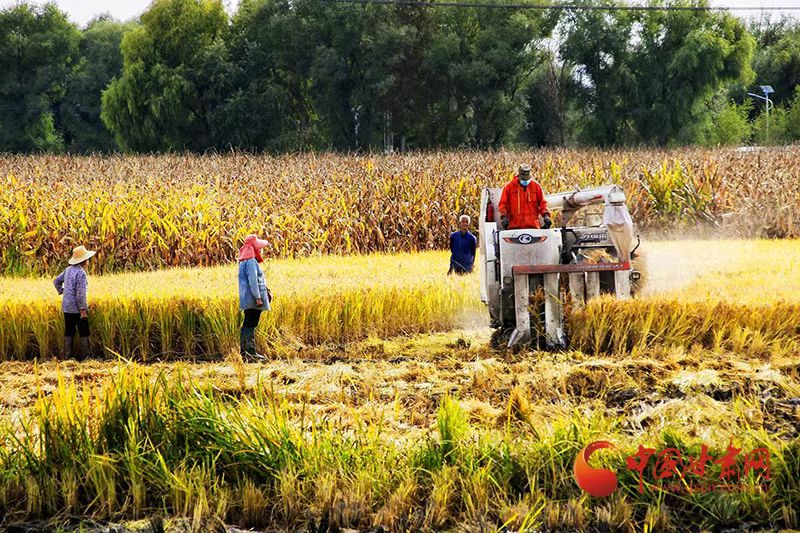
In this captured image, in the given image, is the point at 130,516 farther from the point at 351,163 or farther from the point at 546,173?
the point at 351,163

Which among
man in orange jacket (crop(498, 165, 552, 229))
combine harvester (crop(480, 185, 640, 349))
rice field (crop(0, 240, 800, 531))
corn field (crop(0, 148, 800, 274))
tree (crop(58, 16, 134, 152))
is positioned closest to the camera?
rice field (crop(0, 240, 800, 531))

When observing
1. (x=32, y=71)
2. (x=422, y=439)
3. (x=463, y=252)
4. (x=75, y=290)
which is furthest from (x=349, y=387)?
(x=32, y=71)

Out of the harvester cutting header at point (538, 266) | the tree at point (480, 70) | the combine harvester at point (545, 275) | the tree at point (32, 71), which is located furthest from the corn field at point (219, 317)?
the tree at point (32, 71)

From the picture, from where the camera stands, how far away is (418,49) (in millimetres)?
54781

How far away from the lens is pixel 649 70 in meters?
53.9

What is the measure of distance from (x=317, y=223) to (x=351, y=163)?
265 inches

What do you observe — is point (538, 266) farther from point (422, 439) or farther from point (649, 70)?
point (649, 70)

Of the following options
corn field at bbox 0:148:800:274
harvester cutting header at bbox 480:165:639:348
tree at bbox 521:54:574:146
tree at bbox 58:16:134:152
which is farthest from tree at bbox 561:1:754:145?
harvester cutting header at bbox 480:165:639:348

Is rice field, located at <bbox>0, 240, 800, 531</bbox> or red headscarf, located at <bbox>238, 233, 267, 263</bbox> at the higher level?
red headscarf, located at <bbox>238, 233, 267, 263</bbox>

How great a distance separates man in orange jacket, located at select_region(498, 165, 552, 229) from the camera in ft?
32.3

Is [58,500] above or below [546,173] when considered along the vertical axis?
below

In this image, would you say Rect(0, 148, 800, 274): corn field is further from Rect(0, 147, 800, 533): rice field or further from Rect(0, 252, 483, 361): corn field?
Rect(0, 252, 483, 361): corn field

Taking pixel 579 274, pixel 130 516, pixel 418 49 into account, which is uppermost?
pixel 418 49

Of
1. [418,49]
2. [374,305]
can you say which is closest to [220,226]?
[374,305]
